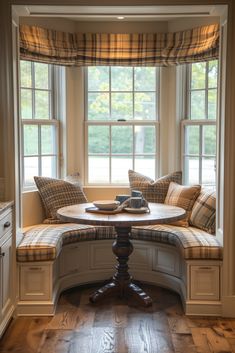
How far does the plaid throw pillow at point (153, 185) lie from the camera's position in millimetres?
4633

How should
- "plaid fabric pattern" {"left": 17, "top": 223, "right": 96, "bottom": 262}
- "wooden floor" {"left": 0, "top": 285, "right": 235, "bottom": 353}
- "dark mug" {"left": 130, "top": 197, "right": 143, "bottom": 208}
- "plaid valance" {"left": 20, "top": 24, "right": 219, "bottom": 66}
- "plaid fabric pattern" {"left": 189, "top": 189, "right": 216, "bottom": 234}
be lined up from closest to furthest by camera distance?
"wooden floor" {"left": 0, "top": 285, "right": 235, "bottom": 353}
"plaid fabric pattern" {"left": 17, "top": 223, "right": 96, "bottom": 262}
"dark mug" {"left": 130, "top": 197, "right": 143, "bottom": 208}
"plaid fabric pattern" {"left": 189, "top": 189, "right": 216, "bottom": 234}
"plaid valance" {"left": 20, "top": 24, "right": 219, "bottom": 66}

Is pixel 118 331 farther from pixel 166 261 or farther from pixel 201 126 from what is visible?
pixel 201 126

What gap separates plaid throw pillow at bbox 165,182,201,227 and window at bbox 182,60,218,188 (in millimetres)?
340

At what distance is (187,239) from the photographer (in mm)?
3793

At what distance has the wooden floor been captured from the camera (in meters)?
3.12

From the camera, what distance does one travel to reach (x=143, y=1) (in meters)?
3.53

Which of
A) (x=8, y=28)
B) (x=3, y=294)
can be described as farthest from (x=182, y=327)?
(x=8, y=28)

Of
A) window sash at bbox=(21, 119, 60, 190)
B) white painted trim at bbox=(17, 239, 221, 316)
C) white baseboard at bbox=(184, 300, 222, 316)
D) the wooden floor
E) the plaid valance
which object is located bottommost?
the wooden floor

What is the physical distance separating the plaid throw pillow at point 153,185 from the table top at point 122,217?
0.72 metres

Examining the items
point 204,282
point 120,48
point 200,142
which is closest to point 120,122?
point 120,48

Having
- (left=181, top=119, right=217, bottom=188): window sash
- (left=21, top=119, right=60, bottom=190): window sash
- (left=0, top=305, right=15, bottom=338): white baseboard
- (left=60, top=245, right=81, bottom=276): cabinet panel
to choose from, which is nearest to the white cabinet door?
(left=0, top=305, right=15, bottom=338): white baseboard

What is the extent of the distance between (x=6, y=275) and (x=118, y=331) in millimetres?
874

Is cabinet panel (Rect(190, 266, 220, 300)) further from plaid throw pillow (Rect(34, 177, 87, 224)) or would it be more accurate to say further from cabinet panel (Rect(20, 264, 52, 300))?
plaid throw pillow (Rect(34, 177, 87, 224))

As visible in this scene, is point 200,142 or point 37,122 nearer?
point 37,122
